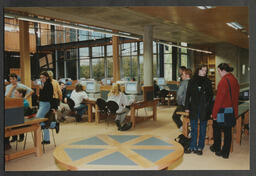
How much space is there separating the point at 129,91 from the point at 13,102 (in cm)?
466

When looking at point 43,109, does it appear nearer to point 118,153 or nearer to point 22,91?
point 22,91

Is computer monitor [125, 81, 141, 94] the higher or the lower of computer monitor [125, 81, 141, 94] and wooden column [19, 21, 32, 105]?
the lower

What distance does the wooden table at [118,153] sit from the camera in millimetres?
2420

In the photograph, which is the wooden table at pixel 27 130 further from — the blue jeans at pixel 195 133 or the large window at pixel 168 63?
the large window at pixel 168 63

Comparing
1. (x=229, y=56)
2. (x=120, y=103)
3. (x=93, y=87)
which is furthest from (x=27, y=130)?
(x=229, y=56)

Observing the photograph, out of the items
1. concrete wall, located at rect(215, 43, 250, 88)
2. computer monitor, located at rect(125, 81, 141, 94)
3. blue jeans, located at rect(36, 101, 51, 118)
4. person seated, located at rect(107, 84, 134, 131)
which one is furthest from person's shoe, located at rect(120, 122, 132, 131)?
concrete wall, located at rect(215, 43, 250, 88)

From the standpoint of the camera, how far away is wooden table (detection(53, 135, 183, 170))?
7.94ft

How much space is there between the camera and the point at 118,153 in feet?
8.96

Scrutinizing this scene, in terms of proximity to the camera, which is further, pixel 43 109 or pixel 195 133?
pixel 43 109

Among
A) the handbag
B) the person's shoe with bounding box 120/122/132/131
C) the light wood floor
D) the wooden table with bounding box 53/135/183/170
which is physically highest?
the handbag

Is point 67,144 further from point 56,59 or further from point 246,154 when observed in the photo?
point 56,59

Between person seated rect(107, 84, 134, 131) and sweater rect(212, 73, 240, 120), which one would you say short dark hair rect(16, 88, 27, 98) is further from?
sweater rect(212, 73, 240, 120)

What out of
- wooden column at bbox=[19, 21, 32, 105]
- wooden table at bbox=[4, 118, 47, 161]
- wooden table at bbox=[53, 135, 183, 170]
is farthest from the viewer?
wooden column at bbox=[19, 21, 32, 105]
